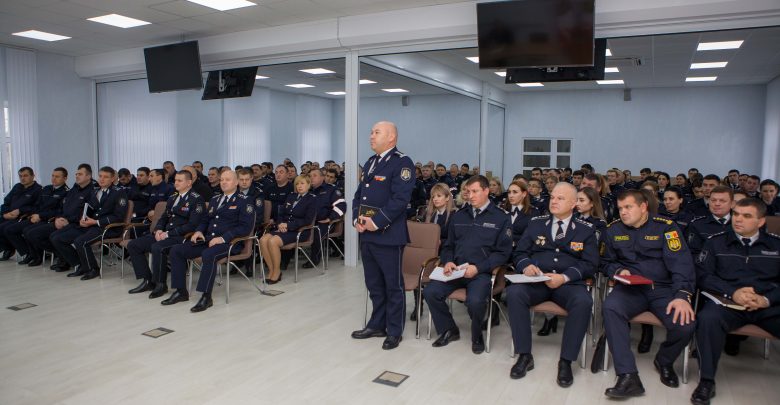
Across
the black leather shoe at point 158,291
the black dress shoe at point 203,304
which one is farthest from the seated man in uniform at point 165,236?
the black dress shoe at point 203,304

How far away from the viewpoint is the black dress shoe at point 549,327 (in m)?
4.52

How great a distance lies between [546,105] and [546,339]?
40.0 ft

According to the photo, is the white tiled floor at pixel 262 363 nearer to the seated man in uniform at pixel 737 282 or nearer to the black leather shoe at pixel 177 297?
the black leather shoe at pixel 177 297

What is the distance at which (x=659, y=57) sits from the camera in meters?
9.95

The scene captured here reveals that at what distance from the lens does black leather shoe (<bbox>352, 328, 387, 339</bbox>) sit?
4363mm

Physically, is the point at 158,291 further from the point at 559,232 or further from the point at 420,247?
the point at 559,232

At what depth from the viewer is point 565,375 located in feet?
11.5

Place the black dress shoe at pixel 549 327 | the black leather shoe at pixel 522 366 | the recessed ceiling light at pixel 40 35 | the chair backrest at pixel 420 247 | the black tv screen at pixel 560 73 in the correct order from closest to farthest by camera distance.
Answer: the black leather shoe at pixel 522 366
the black dress shoe at pixel 549 327
the chair backrest at pixel 420 247
the black tv screen at pixel 560 73
the recessed ceiling light at pixel 40 35

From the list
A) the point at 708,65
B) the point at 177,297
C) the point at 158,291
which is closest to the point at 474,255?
the point at 177,297

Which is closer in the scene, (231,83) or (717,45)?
(231,83)

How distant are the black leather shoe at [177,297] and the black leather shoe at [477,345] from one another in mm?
2999

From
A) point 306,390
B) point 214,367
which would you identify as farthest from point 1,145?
point 306,390

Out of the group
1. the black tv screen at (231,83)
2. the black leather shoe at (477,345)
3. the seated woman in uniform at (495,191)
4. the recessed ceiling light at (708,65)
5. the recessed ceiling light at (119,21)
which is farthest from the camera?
the recessed ceiling light at (708,65)

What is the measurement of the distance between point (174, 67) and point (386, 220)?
19.5 feet
